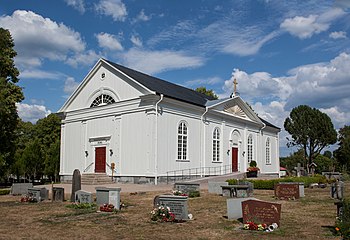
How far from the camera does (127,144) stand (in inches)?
1082

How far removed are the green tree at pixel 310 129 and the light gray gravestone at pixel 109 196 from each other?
4733cm

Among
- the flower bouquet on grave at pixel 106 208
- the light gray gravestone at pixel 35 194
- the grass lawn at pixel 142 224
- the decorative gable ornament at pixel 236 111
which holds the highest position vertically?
the decorative gable ornament at pixel 236 111

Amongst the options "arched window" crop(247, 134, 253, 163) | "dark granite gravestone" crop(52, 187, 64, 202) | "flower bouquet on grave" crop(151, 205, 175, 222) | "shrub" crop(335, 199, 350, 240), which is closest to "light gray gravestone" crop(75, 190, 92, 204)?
"dark granite gravestone" crop(52, 187, 64, 202)

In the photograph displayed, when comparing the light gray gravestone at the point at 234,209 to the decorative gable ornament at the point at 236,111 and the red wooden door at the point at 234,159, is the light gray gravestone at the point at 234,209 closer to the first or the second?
the decorative gable ornament at the point at 236,111

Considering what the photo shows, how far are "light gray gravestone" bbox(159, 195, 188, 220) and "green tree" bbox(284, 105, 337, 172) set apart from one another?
159ft

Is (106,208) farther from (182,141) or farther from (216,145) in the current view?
(216,145)

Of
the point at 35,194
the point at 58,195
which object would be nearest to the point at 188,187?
the point at 58,195

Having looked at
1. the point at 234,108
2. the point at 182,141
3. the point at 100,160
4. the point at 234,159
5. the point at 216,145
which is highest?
the point at 234,108

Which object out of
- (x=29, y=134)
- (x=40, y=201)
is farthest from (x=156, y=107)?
(x=29, y=134)

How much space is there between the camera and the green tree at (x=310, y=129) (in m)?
55.1

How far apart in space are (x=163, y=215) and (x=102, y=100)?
791 inches

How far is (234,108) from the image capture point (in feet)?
117

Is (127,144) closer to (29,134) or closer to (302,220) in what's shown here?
(302,220)

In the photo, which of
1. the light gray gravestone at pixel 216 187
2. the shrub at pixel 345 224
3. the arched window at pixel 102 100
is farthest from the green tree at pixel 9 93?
the shrub at pixel 345 224
